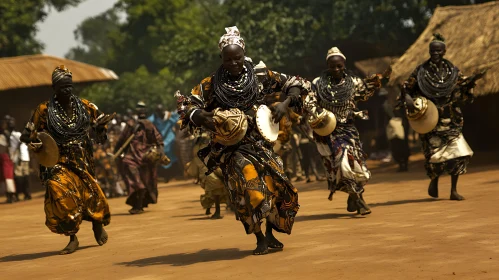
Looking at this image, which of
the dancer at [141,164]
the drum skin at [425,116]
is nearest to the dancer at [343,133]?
the drum skin at [425,116]

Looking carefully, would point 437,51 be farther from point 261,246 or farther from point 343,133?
point 261,246

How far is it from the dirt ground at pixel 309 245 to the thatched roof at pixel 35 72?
1294cm

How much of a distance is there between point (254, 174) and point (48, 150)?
2704mm

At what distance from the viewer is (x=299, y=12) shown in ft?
109

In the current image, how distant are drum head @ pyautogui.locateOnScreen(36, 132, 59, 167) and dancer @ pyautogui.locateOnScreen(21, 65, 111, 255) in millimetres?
139

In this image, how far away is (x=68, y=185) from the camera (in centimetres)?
1093

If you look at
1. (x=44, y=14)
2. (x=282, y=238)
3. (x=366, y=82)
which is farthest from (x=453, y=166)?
(x=44, y=14)

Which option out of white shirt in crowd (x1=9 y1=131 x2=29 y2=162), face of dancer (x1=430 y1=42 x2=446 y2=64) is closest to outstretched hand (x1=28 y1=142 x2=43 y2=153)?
face of dancer (x1=430 y1=42 x2=446 y2=64)

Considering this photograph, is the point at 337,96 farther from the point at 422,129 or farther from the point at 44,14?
the point at 44,14

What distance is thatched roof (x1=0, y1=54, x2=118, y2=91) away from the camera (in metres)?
29.0

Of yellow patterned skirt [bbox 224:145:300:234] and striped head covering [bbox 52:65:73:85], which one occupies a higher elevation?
striped head covering [bbox 52:65:73:85]

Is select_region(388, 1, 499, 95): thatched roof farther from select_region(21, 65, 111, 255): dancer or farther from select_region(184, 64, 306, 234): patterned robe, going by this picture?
select_region(184, 64, 306, 234): patterned robe

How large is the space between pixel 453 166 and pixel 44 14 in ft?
103

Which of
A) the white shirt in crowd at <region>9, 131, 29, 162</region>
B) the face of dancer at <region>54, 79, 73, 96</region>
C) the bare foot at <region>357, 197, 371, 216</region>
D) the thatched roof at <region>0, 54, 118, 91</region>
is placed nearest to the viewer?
the face of dancer at <region>54, 79, 73, 96</region>
